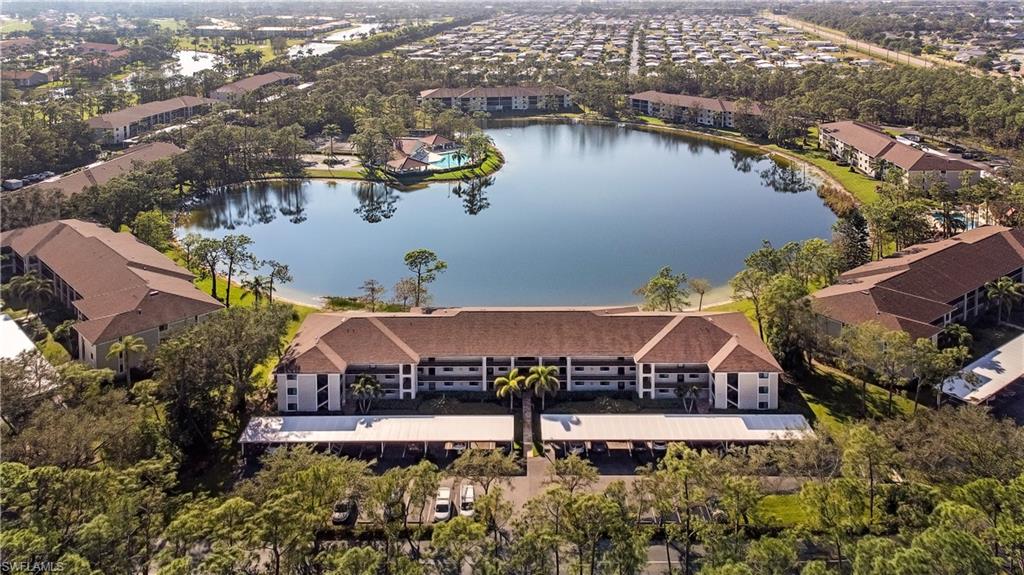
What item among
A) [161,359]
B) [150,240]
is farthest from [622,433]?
[150,240]

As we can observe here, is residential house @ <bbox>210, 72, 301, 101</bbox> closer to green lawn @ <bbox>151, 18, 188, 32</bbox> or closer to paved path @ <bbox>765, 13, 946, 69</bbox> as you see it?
paved path @ <bbox>765, 13, 946, 69</bbox>

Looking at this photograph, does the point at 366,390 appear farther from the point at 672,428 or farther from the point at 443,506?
the point at 672,428

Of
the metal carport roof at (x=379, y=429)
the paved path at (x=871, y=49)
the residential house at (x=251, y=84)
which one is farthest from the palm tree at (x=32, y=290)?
the paved path at (x=871, y=49)

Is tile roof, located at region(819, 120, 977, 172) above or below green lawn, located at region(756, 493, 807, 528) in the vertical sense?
above

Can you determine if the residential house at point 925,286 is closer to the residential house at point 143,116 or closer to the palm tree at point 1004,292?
the palm tree at point 1004,292

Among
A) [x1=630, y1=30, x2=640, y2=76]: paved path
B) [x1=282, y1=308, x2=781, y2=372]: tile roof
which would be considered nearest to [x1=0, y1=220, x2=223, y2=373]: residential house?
[x1=282, y1=308, x2=781, y2=372]: tile roof

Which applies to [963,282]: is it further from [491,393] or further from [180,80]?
[180,80]
